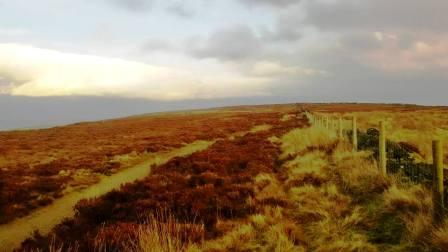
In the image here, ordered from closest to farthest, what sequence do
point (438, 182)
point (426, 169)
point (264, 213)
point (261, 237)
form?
point (438, 182)
point (261, 237)
point (264, 213)
point (426, 169)

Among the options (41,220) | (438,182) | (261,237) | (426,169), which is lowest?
(41,220)

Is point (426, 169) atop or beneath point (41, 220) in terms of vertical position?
atop

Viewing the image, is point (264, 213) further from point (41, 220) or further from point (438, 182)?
point (41, 220)

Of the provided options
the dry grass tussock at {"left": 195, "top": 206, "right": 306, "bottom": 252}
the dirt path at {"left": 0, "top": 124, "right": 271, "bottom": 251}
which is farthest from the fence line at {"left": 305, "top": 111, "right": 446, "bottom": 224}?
the dirt path at {"left": 0, "top": 124, "right": 271, "bottom": 251}

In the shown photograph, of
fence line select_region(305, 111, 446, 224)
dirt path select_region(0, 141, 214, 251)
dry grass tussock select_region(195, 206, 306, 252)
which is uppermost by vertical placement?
fence line select_region(305, 111, 446, 224)

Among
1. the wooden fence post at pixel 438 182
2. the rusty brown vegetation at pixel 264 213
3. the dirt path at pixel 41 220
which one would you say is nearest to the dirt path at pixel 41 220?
the dirt path at pixel 41 220

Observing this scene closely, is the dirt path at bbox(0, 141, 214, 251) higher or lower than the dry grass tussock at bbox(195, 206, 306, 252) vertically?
lower

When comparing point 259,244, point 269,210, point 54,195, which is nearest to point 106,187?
point 54,195

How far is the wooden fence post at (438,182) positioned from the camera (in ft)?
24.1

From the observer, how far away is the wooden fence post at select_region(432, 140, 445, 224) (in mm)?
7336

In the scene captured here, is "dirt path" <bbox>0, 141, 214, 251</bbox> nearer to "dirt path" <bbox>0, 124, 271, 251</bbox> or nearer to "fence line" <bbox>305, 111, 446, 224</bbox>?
"dirt path" <bbox>0, 124, 271, 251</bbox>

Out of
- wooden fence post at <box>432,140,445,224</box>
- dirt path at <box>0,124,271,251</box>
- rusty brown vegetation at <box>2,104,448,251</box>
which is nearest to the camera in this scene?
wooden fence post at <box>432,140,445,224</box>

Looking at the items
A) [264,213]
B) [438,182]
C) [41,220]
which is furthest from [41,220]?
[438,182]

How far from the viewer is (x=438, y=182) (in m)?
7.51
